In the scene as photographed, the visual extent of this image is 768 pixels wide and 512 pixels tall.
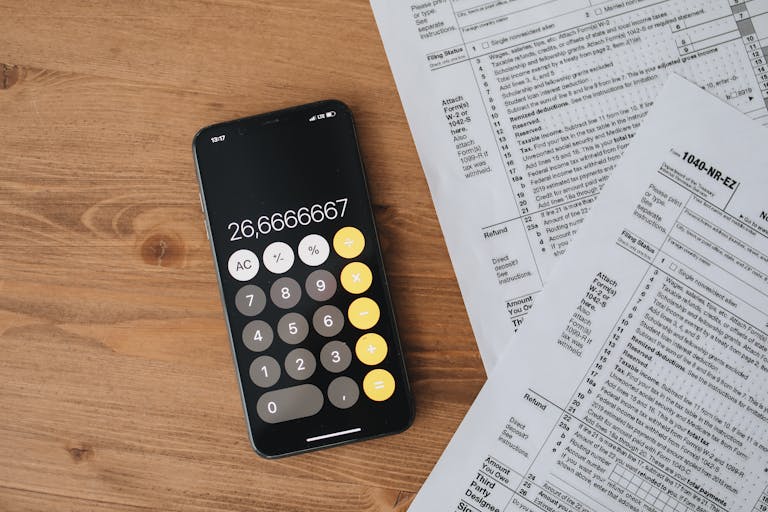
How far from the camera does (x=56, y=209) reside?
0.49 m

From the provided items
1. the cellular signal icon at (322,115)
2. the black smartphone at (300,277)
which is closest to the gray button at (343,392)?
the black smartphone at (300,277)

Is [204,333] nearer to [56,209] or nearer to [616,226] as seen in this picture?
[56,209]

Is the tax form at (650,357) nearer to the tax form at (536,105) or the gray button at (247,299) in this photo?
the tax form at (536,105)

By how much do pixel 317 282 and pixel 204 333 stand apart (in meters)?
0.08

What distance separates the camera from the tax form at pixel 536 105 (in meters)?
0.47

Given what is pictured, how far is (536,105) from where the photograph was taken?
473 mm

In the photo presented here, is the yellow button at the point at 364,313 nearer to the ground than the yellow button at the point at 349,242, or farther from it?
nearer to the ground

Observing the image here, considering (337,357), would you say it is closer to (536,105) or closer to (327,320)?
(327,320)

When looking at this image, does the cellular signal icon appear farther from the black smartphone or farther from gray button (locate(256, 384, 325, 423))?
gray button (locate(256, 384, 325, 423))

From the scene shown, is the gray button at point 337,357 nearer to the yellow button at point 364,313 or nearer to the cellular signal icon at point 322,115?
the yellow button at point 364,313

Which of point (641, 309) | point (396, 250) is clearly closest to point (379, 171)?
point (396, 250)

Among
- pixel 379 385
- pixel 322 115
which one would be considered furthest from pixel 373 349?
pixel 322 115

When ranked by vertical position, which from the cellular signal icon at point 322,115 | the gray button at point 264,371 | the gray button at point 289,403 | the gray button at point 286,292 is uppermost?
the cellular signal icon at point 322,115

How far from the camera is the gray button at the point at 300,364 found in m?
0.47
